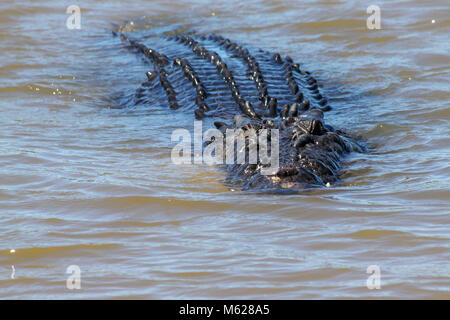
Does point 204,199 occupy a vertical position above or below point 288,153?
below

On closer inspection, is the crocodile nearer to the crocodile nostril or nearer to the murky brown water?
the crocodile nostril

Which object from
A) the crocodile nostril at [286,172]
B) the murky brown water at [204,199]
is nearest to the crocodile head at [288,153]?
the crocodile nostril at [286,172]

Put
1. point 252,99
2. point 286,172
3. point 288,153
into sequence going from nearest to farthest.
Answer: point 286,172 → point 288,153 → point 252,99

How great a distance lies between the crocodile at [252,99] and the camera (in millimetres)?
5715

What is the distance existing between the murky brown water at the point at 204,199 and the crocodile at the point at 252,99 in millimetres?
198

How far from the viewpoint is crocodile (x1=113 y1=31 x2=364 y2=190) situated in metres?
5.71

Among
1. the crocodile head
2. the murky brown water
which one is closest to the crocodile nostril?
the crocodile head

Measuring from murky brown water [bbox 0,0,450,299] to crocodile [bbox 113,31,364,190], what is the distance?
0.20 metres

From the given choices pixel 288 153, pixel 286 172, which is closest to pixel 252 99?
pixel 288 153

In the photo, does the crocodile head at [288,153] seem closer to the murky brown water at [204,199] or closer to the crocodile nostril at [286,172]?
the crocodile nostril at [286,172]

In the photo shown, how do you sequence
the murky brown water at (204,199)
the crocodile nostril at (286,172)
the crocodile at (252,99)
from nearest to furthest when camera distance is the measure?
the murky brown water at (204,199) < the crocodile nostril at (286,172) < the crocodile at (252,99)

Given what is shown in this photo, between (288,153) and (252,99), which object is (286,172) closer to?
(288,153)

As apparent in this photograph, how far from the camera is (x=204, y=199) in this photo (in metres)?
5.57

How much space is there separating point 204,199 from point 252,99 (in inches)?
112
